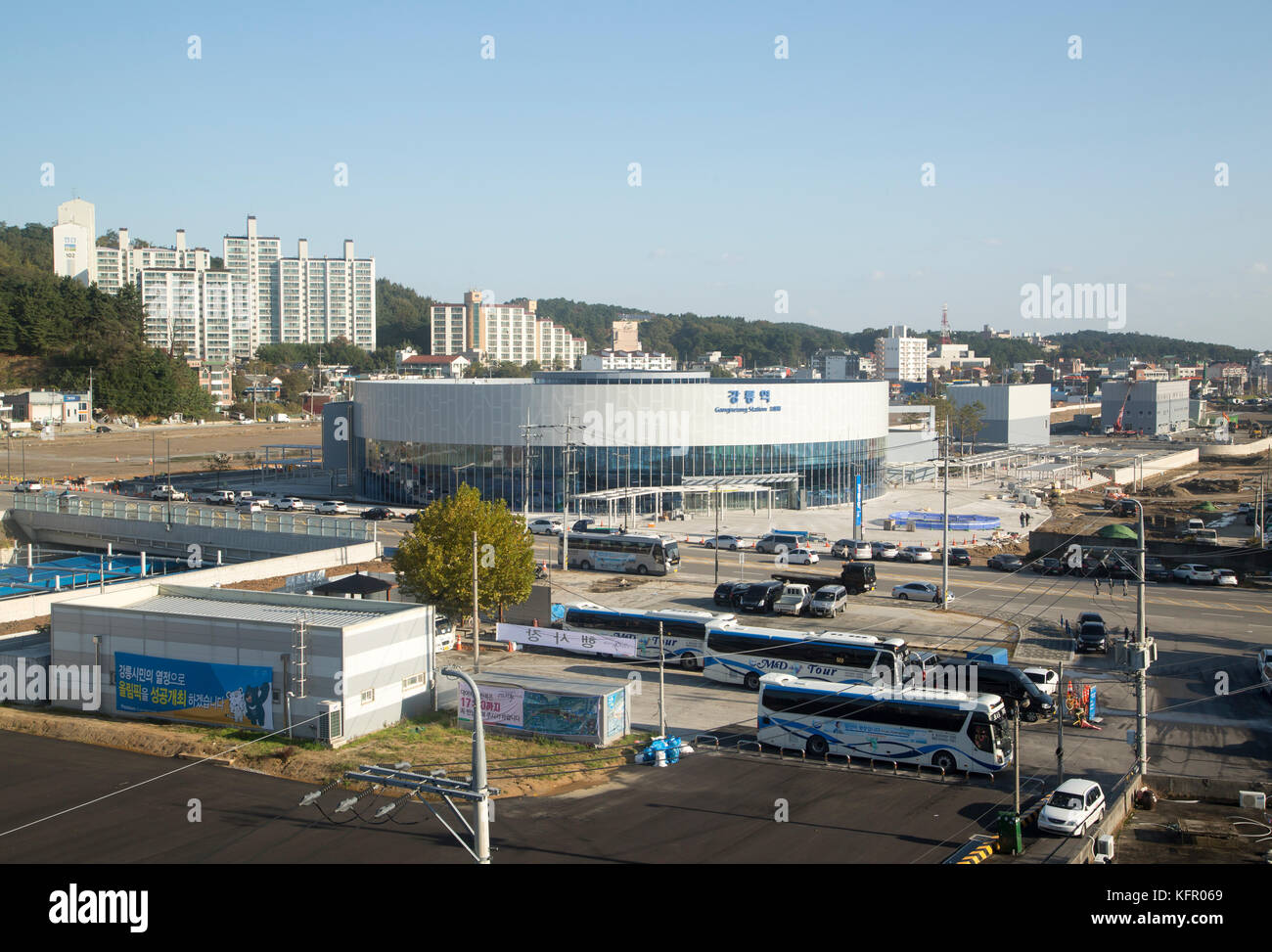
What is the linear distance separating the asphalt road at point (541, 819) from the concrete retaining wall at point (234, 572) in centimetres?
889

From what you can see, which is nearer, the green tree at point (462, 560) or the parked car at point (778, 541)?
the green tree at point (462, 560)

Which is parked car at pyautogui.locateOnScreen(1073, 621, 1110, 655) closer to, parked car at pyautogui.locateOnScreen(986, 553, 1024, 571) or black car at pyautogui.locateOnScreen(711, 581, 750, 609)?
black car at pyautogui.locateOnScreen(711, 581, 750, 609)

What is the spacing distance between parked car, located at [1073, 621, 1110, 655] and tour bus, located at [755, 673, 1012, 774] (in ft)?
33.1

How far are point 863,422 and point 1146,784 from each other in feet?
160

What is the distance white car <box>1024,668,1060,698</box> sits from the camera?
2488 cm

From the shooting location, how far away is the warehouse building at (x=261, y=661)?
21.8 metres

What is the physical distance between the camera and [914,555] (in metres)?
44.9

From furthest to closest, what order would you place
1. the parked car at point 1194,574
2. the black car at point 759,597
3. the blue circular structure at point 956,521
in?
the blue circular structure at point 956,521 < the parked car at point 1194,574 < the black car at point 759,597

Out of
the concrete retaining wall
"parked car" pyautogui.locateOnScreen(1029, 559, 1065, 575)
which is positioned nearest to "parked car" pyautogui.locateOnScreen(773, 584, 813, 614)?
"parked car" pyautogui.locateOnScreen(1029, 559, 1065, 575)

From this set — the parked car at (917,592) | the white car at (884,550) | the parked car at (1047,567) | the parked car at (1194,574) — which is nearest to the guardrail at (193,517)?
the parked car at (917,592)

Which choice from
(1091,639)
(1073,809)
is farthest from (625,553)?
(1073,809)

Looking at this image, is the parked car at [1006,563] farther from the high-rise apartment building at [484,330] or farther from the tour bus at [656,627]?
the high-rise apartment building at [484,330]

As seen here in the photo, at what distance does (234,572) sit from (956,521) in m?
37.1
